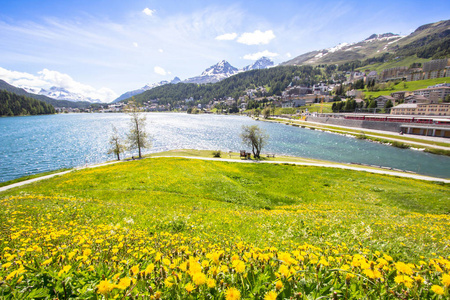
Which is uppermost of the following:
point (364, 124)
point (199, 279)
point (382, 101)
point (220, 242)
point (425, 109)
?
point (382, 101)

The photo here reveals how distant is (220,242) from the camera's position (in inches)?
254

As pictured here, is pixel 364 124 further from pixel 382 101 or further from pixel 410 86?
pixel 410 86

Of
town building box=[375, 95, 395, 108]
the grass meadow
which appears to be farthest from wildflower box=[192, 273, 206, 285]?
town building box=[375, 95, 395, 108]

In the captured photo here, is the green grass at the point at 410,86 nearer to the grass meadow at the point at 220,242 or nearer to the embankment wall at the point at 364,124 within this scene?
the embankment wall at the point at 364,124

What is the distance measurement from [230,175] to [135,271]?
1024 inches

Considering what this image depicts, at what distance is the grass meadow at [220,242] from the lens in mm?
2215

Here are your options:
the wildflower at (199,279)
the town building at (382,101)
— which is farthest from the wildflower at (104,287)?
the town building at (382,101)

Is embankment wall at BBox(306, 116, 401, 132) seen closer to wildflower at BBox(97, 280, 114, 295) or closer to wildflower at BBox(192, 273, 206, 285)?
wildflower at BBox(192, 273, 206, 285)

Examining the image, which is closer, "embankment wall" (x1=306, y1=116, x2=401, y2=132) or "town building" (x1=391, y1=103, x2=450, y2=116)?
"embankment wall" (x1=306, y1=116, x2=401, y2=132)

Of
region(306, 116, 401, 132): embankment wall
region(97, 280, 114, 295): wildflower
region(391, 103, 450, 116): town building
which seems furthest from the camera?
region(391, 103, 450, 116): town building

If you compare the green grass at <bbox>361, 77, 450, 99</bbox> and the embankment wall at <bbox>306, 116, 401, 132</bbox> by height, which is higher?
the green grass at <bbox>361, 77, 450, 99</bbox>

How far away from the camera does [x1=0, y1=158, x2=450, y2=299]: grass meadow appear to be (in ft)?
7.27

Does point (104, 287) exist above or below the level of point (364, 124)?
above

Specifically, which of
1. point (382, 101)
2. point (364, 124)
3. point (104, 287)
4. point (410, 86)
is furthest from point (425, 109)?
point (104, 287)
